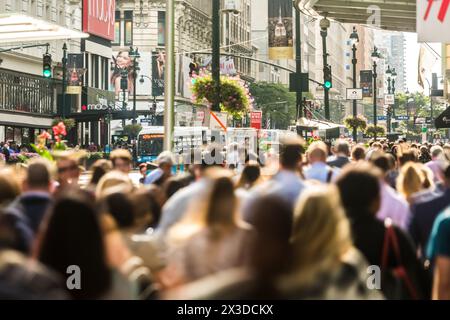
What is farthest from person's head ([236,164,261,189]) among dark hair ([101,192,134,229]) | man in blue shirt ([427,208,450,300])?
man in blue shirt ([427,208,450,300])

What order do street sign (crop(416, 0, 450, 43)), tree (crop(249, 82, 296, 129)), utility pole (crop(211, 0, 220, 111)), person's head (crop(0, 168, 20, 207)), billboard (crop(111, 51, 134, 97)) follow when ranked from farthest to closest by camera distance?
tree (crop(249, 82, 296, 129)), billboard (crop(111, 51, 134, 97)), utility pole (crop(211, 0, 220, 111)), street sign (crop(416, 0, 450, 43)), person's head (crop(0, 168, 20, 207))

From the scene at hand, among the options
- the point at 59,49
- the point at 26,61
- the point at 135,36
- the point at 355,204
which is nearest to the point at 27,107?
the point at 26,61

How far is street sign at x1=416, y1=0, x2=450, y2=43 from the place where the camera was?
616 inches

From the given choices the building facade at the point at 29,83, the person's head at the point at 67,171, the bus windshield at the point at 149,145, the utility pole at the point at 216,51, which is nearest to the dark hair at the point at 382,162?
the person's head at the point at 67,171

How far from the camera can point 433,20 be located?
51.9ft

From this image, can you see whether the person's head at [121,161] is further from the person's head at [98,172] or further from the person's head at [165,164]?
the person's head at [165,164]

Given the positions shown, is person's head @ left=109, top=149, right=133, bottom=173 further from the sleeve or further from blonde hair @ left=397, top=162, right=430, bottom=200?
the sleeve

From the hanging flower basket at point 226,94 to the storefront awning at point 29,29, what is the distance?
7260 millimetres

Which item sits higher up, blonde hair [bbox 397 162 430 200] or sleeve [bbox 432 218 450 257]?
blonde hair [bbox 397 162 430 200]

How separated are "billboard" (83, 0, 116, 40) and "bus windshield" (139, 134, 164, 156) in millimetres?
7643

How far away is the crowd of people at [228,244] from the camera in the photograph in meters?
4.44

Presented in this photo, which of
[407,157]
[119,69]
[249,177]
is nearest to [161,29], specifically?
[119,69]

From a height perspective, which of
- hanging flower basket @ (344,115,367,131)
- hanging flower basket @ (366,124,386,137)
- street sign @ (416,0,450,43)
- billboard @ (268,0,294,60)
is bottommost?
hanging flower basket @ (366,124,386,137)

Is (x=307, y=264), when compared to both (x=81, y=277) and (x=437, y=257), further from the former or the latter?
(x=437, y=257)
